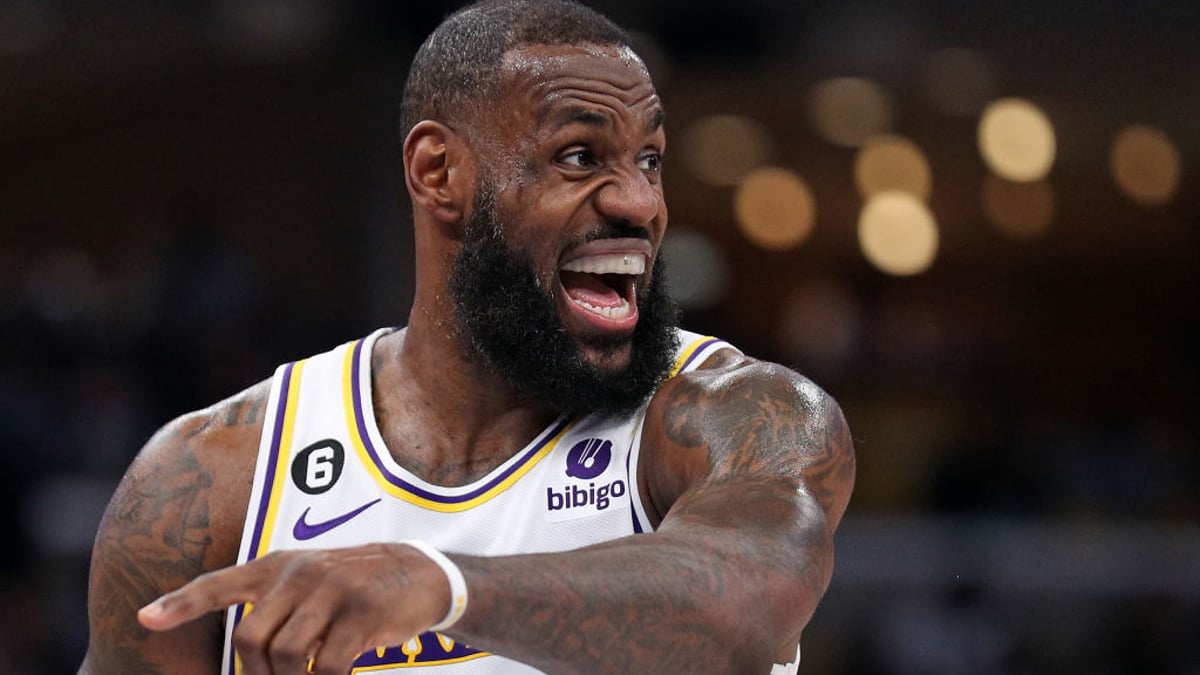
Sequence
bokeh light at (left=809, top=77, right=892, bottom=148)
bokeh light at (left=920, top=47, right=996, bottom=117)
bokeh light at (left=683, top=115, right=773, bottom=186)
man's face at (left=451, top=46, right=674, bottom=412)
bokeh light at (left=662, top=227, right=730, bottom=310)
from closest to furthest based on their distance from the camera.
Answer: man's face at (left=451, top=46, right=674, bottom=412)
bokeh light at (left=662, top=227, right=730, bottom=310)
bokeh light at (left=920, top=47, right=996, bottom=117)
bokeh light at (left=809, top=77, right=892, bottom=148)
bokeh light at (left=683, top=115, right=773, bottom=186)

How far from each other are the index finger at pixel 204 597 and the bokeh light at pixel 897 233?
30.2ft

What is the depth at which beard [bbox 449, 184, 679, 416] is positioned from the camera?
3.37 m

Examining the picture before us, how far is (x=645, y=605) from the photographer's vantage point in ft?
7.87

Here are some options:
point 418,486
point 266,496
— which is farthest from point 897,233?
point 266,496

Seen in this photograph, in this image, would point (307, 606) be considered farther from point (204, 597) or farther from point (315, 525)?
point (315, 525)

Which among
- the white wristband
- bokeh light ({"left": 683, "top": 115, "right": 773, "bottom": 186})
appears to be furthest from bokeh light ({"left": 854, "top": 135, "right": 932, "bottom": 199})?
the white wristband

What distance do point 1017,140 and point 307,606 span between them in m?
10.1

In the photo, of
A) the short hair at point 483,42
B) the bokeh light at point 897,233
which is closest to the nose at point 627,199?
the short hair at point 483,42

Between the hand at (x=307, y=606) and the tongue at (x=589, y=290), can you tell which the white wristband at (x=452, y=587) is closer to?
the hand at (x=307, y=606)

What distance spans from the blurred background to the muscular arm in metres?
5.36

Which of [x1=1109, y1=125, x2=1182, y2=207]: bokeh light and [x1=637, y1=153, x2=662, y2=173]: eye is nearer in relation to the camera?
[x1=637, y1=153, x2=662, y2=173]: eye

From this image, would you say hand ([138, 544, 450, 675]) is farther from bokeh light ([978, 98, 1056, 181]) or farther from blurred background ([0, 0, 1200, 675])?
bokeh light ([978, 98, 1056, 181])

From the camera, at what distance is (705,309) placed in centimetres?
1048

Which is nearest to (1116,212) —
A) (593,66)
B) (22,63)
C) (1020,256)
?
(1020,256)
